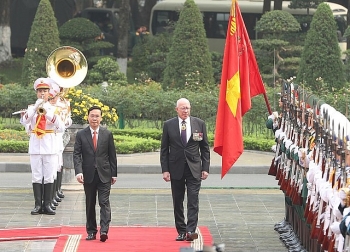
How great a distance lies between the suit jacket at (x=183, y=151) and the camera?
14055 millimetres

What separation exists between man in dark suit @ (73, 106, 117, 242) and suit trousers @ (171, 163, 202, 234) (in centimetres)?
82

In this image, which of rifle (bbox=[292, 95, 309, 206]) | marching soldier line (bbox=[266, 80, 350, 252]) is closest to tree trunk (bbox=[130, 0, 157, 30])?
marching soldier line (bbox=[266, 80, 350, 252])

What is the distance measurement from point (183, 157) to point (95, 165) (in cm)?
107

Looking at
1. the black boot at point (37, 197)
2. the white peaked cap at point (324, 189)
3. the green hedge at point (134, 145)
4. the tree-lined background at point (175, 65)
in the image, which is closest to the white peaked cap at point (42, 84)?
the black boot at point (37, 197)

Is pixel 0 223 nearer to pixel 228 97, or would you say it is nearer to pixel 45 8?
pixel 228 97

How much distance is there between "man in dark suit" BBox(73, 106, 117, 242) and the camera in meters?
14.0

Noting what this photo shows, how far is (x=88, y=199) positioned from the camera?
14.1 m

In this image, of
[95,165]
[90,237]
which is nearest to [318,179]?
[95,165]

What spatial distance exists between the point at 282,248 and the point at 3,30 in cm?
3149

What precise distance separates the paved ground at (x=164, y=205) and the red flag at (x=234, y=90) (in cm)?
117

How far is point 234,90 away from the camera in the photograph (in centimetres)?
1466

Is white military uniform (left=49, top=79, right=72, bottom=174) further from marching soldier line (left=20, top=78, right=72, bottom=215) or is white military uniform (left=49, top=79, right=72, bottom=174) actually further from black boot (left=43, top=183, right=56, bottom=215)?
black boot (left=43, top=183, right=56, bottom=215)

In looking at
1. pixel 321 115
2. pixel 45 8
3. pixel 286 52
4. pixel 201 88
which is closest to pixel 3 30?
pixel 45 8

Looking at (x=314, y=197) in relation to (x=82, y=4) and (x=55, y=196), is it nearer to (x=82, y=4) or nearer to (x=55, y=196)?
(x=55, y=196)
